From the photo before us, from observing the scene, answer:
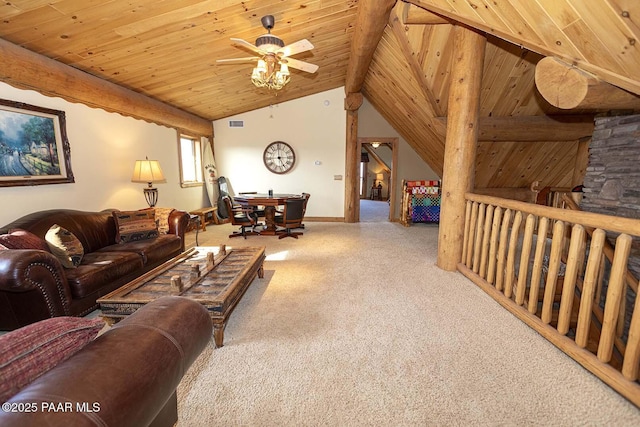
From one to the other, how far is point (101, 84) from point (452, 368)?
180 inches

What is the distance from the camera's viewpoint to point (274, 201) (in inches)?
190

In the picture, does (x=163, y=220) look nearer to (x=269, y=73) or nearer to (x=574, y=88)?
(x=269, y=73)

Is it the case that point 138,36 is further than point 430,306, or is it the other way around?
point 138,36

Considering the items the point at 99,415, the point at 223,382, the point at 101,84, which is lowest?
the point at 223,382

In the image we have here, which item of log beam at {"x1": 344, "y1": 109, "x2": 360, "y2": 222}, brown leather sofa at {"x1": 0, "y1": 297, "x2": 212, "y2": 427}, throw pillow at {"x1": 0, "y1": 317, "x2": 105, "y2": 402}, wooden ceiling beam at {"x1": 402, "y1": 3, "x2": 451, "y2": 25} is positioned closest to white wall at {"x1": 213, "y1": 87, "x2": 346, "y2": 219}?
log beam at {"x1": 344, "y1": 109, "x2": 360, "y2": 222}

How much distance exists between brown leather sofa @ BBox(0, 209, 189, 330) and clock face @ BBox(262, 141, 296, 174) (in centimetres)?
340

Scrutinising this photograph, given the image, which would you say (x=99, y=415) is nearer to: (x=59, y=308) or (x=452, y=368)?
(x=452, y=368)

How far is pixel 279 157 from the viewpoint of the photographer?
21.9 ft

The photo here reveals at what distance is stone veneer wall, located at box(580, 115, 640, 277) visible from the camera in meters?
3.05

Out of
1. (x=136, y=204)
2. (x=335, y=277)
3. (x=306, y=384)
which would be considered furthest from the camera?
(x=136, y=204)

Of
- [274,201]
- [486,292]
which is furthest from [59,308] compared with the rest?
[486,292]

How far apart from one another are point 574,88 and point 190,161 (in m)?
6.13

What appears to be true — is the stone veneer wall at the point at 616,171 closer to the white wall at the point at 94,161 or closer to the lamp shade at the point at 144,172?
the lamp shade at the point at 144,172

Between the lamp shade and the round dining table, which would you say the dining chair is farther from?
the lamp shade
